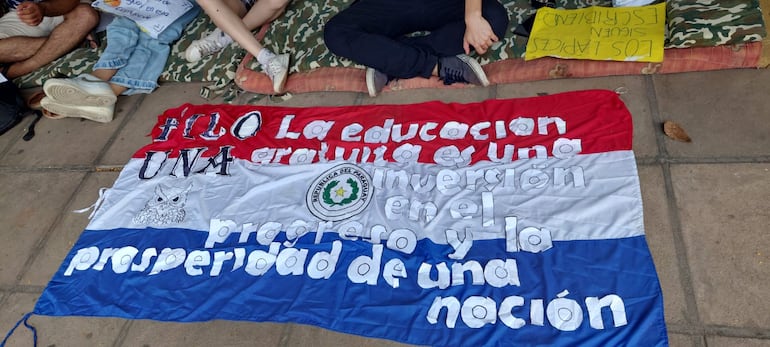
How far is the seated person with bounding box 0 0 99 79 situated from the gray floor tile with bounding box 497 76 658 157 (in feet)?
8.08

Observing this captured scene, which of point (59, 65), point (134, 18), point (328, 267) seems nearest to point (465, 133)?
point (328, 267)

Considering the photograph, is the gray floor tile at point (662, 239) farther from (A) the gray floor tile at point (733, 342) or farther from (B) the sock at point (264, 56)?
(B) the sock at point (264, 56)

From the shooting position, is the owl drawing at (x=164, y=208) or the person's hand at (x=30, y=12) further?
the person's hand at (x=30, y=12)

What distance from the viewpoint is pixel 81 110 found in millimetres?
2771

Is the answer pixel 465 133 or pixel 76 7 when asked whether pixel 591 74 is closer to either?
pixel 465 133

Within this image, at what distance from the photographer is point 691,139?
189cm

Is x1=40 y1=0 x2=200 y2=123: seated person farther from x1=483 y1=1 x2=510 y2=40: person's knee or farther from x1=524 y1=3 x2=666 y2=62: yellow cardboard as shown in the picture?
x1=524 y1=3 x2=666 y2=62: yellow cardboard

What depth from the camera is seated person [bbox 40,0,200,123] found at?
2.72 metres

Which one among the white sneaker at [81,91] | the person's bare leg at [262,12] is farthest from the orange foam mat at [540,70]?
the white sneaker at [81,91]

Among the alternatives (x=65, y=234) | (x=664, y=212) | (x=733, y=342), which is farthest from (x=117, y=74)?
(x=733, y=342)

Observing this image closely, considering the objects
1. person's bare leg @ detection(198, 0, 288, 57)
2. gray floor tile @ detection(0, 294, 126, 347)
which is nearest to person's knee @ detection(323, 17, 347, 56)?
person's bare leg @ detection(198, 0, 288, 57)

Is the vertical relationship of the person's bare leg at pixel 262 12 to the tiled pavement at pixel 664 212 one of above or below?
above

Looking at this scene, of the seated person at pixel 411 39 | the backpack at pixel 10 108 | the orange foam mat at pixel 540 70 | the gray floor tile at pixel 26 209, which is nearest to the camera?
the orange foam mat at pixel 540 70

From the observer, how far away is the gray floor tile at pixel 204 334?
5.59 ft
